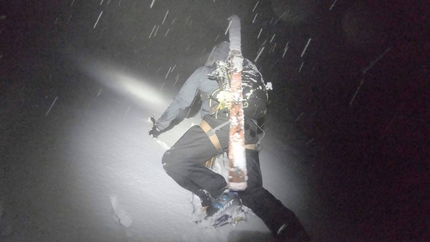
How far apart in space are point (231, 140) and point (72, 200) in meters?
1.61

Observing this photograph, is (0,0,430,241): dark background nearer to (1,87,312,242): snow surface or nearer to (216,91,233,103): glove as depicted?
(1,87,312,242): snow surface

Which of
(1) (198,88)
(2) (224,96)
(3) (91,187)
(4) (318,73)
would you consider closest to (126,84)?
(1) (198,88)

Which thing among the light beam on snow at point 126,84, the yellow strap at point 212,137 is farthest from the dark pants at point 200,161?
the light beam on snow at point 126,84

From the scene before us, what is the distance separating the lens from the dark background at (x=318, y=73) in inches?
215

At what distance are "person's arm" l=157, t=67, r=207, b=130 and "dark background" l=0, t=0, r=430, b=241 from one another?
184cm

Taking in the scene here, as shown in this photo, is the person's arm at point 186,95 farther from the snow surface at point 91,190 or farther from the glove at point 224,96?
the snow surface at point 91,190

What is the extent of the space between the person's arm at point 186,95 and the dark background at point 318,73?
184cm

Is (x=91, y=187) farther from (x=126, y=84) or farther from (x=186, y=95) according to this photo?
(x=126, y=84)

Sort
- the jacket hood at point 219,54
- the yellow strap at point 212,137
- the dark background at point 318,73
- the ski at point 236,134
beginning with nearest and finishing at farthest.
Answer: the ski at point 236,134 < the yellow strap at point 212,137 < the jacket hood at point 219,54 < the dark background at point 318,73

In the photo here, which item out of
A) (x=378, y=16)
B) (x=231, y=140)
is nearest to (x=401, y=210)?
(x=231, y=140)

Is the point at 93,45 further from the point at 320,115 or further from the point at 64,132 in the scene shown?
the point at 320,115

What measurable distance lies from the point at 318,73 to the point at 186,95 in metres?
8.30

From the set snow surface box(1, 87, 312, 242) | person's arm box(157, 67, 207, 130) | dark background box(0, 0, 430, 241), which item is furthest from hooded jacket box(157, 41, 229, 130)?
dark background box(0, 0, 430, 241)

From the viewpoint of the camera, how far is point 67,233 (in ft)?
7.27
